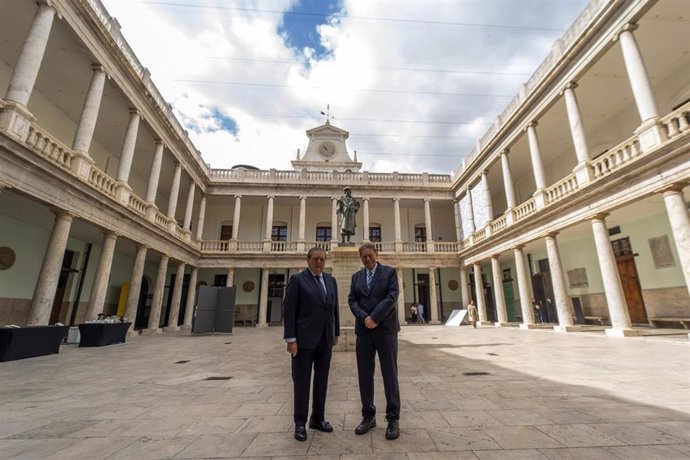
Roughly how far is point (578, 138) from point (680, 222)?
4653 mm

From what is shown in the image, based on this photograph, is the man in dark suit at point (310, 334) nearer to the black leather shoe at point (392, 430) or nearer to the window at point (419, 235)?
the black leather shoe at point (392, 430)

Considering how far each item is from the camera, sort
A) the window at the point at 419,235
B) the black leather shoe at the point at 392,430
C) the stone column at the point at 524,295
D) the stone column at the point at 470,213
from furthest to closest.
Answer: the window at the point at 419,235, the stone column at the point at 470,213, the stone column at the point at 524,295, the black leather shoe at the point at 392,430

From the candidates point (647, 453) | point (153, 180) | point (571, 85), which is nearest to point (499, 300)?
point (571, 85)

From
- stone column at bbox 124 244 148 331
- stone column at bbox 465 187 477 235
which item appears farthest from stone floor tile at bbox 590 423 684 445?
stone column at bbox 465 187 477 235

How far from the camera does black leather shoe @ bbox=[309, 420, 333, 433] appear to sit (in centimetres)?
262

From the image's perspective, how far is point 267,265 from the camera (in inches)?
784

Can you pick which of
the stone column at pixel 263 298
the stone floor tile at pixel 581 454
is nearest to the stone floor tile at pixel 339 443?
the stone floor tile at pixel 581 454

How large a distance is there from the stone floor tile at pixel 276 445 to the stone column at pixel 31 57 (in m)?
9.88

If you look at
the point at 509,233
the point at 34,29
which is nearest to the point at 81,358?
the point at 34,29

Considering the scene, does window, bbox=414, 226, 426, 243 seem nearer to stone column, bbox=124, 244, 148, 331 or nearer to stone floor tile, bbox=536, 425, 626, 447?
stone column, bbox=124, 244, 148, 331

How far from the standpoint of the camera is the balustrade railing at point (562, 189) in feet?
36.6

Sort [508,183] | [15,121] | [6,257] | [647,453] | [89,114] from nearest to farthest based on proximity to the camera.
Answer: [647,453]
[15,121]
[89,114]
[6,257]
[508,183]

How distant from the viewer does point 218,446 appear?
7.73 feet

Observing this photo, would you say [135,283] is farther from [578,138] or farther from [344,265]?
[578,138]
